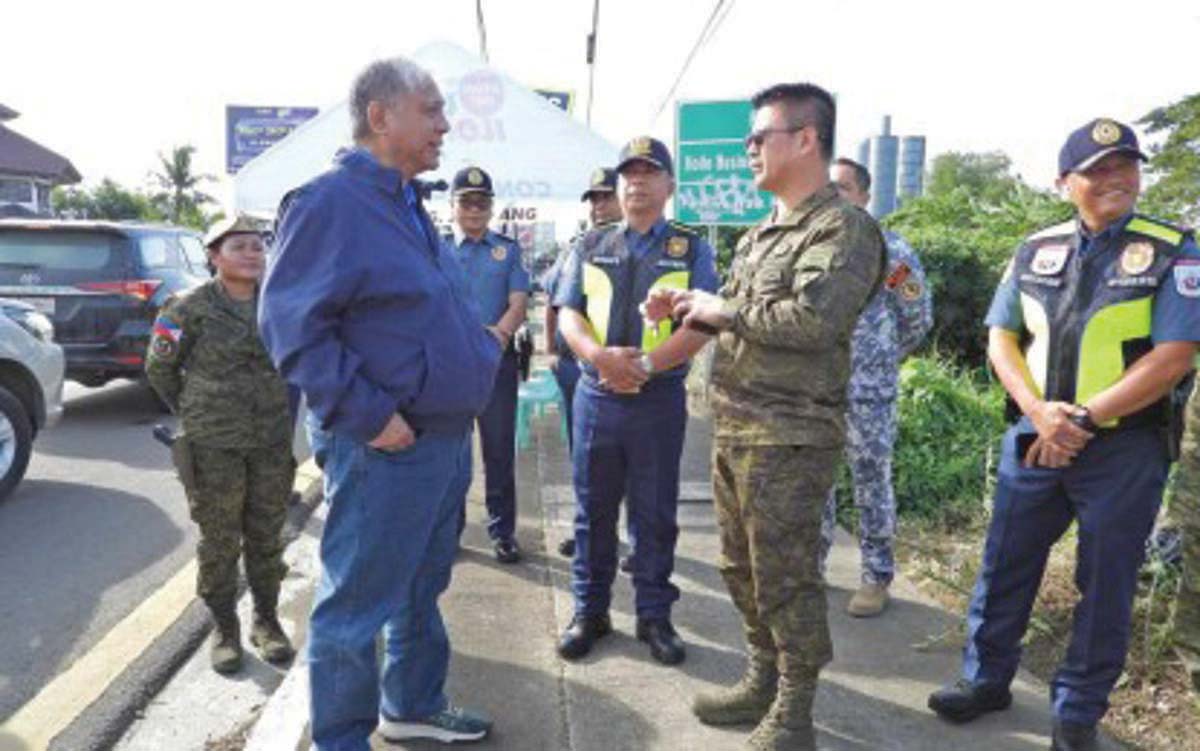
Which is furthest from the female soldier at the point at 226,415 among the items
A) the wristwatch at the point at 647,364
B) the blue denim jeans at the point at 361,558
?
the wristwatch at the point at 647,364

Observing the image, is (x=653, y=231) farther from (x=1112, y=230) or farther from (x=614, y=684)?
(x=614, y=684)

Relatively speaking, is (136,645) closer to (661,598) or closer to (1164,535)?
(661,598)

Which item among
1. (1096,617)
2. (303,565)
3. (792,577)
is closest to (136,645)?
(303,565)

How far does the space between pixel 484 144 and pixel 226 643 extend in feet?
12.9

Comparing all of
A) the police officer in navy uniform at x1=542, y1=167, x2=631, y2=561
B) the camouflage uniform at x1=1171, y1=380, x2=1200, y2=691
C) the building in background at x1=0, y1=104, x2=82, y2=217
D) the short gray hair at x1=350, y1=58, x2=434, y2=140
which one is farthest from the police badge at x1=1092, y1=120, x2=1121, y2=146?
the building in background at x1=0, y1=104, x2=82, y2=217

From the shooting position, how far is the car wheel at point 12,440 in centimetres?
530

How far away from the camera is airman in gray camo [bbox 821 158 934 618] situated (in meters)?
3.79

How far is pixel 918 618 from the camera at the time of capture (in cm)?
377

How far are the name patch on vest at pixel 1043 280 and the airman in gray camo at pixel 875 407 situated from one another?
40.5 inches

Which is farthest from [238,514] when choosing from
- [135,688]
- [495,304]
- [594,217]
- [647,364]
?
[594,217]

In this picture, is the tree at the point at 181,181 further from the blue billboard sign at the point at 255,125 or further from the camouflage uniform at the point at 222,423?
the camouflage uniform at the point at 222,423

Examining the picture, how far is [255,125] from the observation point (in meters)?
24.2

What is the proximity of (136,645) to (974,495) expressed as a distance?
429 centimetres

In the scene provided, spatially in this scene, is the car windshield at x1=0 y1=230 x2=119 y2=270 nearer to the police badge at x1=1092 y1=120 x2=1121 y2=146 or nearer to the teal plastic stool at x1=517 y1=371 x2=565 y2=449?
the teal plastic stool at x1=517 y1=371 x2=565 y2=449
